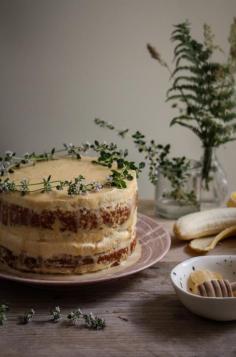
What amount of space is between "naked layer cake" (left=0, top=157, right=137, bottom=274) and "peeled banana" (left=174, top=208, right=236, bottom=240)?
0.27 metres

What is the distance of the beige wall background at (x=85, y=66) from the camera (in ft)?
7.20

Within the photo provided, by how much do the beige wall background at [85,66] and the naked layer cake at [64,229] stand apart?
0.99 meters

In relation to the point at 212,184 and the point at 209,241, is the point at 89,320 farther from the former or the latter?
the point at 212,184

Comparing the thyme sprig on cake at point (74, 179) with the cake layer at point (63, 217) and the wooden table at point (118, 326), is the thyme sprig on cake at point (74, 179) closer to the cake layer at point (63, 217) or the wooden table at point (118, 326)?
the cake layer at point (63, 217)

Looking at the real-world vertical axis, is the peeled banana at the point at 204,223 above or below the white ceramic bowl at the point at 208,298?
above

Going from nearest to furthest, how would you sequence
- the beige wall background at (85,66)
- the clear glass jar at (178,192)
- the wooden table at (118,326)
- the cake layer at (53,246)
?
the wooden table at (118,326)
the cake layer at (53,246)
the clear glass jar at (178,192)
the beige wall background at (85,66)

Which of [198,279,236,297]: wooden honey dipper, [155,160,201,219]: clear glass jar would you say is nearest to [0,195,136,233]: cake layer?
[198,279,236,297]: wooden honey dipper

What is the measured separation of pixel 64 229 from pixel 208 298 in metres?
0.34

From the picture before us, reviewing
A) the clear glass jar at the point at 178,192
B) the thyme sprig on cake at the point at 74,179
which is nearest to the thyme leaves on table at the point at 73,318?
the thyme sprig on cake at the point at 74,179

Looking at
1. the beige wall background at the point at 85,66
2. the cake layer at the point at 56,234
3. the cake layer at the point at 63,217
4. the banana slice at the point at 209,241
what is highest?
the beige wall background at the point at 85,66

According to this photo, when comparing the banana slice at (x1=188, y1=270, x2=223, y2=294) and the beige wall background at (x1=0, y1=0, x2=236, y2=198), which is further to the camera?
the beige wall background at (x1=0, y1=0, x2=236, y2=198)

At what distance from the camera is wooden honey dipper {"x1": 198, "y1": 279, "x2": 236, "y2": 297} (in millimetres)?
1161

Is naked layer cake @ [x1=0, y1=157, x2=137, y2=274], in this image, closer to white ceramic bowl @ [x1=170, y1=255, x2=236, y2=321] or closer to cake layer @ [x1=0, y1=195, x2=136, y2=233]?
cake layer @ [x1=0, y1=195, x2=136, y2=233]

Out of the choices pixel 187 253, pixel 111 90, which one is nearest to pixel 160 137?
pixel 111 90
